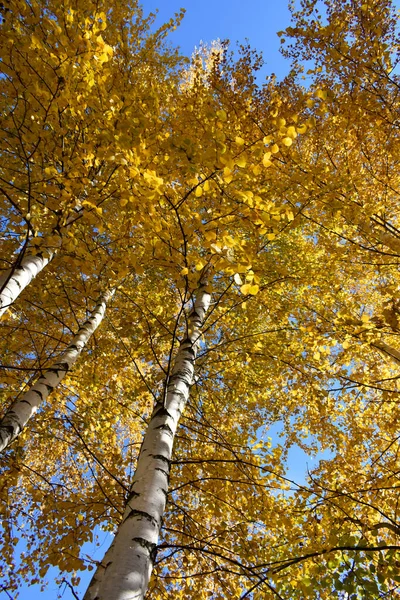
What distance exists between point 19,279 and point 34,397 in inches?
50.6

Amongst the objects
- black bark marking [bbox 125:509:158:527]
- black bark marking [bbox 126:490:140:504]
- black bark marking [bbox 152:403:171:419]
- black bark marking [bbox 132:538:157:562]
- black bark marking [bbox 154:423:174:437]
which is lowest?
black bark marking [bbox 132:538:157:562]

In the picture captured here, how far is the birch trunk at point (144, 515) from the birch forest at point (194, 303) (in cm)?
1

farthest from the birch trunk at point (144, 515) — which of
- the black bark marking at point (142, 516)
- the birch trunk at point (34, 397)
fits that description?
the birch trunk at point (34, 397)

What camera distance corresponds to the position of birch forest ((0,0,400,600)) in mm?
2172

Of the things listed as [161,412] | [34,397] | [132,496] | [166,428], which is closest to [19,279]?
[34,397]

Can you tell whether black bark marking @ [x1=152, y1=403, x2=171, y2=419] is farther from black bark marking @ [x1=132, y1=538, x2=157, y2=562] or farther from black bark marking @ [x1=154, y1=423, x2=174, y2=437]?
black bark marking @ [x1=132, y1=538, x2=157, y2=562]

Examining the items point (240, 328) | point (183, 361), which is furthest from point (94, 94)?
point (240, 328)

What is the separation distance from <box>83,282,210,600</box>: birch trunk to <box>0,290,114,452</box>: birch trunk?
138 centimetres

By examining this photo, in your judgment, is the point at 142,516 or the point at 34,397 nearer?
the point at 142,516

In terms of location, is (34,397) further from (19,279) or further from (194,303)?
(194,303)

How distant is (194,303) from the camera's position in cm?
376

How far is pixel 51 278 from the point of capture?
5.15 metres

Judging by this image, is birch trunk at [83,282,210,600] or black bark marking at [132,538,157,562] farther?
black bark marking at [132,538,157,562]

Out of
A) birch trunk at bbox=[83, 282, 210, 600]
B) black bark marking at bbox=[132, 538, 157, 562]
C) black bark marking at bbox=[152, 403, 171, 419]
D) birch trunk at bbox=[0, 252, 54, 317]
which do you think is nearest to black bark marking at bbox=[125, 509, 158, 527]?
birch trunk at bbox=[83, 282, 210, 600]
